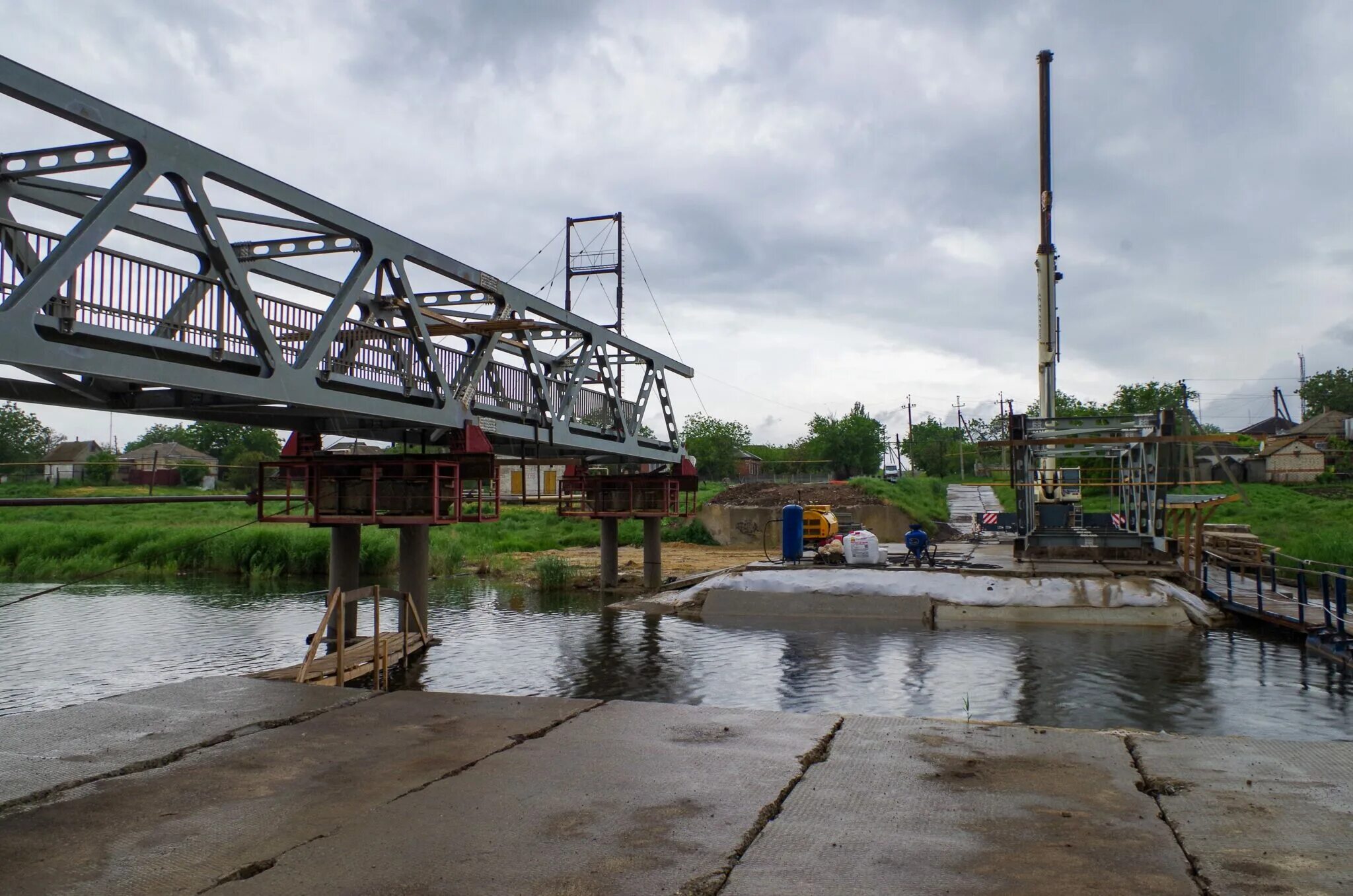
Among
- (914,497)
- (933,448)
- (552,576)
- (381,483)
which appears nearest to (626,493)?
(552,576)

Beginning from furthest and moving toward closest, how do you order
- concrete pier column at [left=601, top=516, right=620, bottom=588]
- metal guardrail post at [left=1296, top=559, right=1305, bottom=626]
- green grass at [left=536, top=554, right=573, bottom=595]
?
1. concrete pier column at [left=601, top=516, right=620, bottom=588]
2. green grass at [left=536, top=554, right=573, bottom=595]
3. metal guardrail post at [left=1296, top=559, right=1305, bottom=626]

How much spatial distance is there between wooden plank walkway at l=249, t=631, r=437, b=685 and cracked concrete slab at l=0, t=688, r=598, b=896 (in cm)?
471

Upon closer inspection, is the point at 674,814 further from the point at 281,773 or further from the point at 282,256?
the point at 282,256

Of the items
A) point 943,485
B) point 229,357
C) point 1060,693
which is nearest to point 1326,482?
point 943,485

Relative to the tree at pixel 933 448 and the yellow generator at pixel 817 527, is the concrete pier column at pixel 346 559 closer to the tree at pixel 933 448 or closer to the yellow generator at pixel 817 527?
the yellow generator at pixel 817 527

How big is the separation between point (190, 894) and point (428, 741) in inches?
132

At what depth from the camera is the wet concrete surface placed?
17.4 feet

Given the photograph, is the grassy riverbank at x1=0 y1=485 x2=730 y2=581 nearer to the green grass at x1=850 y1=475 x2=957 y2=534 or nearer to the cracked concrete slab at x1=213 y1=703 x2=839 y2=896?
the green grass at x1=850 y1=475 x2=957 y2=534

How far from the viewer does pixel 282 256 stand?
1446 centimetres

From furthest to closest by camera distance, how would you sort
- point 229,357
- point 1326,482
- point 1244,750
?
point 1326,482 → point 229,357 → point 1244,750

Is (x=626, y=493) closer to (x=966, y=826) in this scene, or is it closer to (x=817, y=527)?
(x=817, y=527)

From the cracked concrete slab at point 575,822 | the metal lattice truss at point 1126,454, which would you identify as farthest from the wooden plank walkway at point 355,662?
the metal lattice truss at point 1126,454

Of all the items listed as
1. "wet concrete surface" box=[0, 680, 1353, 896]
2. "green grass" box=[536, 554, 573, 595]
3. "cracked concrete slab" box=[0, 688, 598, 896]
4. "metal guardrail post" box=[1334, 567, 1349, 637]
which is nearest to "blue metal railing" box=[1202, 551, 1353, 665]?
"metal guardrail post" box=[1334, 567, 1349, 637]

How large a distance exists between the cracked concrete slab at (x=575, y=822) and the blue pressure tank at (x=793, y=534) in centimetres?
2158
